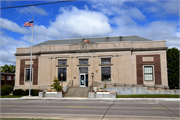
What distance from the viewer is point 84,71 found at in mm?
34125

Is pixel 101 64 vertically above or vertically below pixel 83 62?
below

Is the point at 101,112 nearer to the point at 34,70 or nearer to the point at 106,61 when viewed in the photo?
the point at 106,61

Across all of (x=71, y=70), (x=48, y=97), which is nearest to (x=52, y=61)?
(x=71, y=70)

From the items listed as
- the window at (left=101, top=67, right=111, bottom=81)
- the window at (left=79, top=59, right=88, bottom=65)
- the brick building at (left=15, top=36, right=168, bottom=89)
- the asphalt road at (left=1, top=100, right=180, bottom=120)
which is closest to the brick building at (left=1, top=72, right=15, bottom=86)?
the brick building at (left=15, top=36, right=168, bottom=89)

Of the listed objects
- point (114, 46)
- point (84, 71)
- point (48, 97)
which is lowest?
point (48, 97)

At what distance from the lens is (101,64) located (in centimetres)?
3306

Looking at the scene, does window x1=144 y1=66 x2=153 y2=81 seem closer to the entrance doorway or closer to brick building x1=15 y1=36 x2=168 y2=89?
brick building x1=15 y1=36 x2=168 y2=89

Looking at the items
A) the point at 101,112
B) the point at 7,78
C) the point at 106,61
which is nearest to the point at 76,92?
the point at 106,61

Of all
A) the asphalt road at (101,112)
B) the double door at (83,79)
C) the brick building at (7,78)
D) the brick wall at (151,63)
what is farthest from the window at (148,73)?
the brick building at (7,78)

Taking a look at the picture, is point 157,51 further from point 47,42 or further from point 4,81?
point 4,81

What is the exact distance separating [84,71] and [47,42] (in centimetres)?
1364

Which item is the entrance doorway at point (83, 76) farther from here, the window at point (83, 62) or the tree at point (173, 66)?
the tree at point (173, 66)

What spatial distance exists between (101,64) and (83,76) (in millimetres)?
4348

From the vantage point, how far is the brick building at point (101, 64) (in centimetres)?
3167
